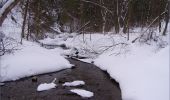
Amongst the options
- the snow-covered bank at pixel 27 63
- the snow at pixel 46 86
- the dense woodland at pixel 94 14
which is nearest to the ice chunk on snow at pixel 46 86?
the snow at pixel 46 86

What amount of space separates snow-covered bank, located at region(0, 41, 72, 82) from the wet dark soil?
38cm

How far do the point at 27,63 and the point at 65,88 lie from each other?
3.06 m

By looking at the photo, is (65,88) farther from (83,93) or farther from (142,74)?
(142,74)

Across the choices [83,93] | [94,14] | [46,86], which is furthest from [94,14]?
[83,93]

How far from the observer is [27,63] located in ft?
44.2

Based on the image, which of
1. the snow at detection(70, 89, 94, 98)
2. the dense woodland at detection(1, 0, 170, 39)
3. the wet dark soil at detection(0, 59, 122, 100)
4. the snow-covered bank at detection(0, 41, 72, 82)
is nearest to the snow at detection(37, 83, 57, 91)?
the wet dark soil at detection(0, 59, 122, 100)

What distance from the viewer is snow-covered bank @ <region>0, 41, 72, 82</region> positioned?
1246cm

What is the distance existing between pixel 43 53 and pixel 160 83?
8.71 meters

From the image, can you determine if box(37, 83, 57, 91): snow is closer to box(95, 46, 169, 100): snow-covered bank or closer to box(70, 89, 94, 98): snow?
box(70, 89, 94, 98): snow

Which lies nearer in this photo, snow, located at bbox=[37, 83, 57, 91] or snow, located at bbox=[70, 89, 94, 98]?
snow, located at bbox=[70, 89, 94, 98]

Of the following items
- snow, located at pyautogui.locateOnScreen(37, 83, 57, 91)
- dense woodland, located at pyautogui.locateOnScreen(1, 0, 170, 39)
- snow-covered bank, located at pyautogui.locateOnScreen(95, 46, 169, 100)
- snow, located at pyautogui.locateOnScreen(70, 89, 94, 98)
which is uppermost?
dense woodland, located at pyautogui.locateOnScreen(1, 0, 170, 39)

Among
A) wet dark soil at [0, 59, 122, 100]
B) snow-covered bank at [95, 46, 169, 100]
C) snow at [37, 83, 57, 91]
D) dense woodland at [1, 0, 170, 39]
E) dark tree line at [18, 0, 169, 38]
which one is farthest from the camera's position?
dark tree line at [18, 0, 169, 38]

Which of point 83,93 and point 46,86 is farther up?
point 46,86

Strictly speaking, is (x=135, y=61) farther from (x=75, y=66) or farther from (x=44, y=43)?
(x=44, y=43)
